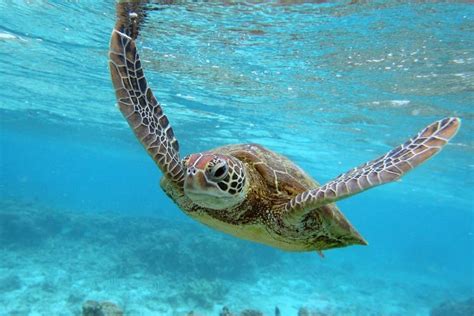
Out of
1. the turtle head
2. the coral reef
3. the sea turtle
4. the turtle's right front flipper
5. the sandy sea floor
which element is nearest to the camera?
the turtle head

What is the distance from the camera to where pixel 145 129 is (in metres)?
3.78

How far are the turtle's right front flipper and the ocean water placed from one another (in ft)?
18.4

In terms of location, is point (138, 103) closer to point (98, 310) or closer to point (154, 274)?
point (98, 310)

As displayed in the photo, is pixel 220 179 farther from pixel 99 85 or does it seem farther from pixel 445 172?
pixel 445 172

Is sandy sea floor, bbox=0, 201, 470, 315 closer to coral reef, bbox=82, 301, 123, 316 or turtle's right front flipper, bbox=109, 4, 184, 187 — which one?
coral reef, bbox=82, 301, 123, 316

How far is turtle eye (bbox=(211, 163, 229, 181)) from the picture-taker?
297cm

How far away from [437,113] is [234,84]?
8385mm

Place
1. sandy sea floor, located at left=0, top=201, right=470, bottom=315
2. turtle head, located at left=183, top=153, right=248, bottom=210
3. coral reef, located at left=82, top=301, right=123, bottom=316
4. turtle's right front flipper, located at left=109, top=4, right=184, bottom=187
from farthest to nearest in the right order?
sandy sea floor, located at left=0, top=201, right=470, bottom=315
coral reef, located at left=82, top=301, right=123, bottom=316
turtle's right front flipper, located at left=109, top=4, right=184, bottom=187
turtle head, located at left=183, top=153, right=248, bottom=210

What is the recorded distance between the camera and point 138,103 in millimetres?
3844

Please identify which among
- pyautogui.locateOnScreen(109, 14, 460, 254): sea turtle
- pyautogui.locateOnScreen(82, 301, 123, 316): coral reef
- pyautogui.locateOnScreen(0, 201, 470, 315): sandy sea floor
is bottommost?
pyautogui.locateOnScreen(0, 201, 470, 315): sandy sea floor

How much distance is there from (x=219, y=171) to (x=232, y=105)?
15912 millimetres

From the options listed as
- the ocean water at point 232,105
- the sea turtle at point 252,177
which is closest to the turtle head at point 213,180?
the sea turtle at point 252,177

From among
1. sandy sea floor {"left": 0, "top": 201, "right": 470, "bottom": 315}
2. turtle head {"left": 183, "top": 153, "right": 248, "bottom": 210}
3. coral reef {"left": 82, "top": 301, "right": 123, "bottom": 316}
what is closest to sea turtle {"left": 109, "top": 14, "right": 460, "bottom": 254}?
turtle head {"left": 183, "top": 153, "right": 248, "bottom": 210}

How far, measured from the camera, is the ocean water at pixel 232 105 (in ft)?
31.3
